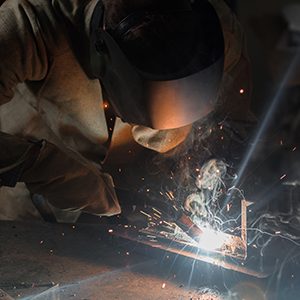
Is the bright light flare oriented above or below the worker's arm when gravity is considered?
below

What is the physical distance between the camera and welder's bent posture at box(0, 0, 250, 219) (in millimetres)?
1681

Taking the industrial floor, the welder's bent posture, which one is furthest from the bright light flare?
the welder's bent posture

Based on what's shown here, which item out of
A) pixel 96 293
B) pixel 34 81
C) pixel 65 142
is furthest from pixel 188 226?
pixel 34 81

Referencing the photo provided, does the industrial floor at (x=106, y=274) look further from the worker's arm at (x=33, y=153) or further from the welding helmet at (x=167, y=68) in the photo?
the welding helmet at (x=167, y=68)

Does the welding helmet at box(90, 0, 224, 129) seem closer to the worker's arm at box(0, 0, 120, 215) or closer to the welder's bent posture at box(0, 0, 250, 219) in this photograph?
the welder's bent posture at box(0, 0, 250, 219)

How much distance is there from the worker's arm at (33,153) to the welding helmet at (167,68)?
0.23 meters

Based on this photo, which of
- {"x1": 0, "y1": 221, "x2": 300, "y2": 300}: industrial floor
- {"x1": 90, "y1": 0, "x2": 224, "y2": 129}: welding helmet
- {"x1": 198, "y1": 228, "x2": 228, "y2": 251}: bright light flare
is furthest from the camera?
{"x1": 198, "y1": 228, "x2": 228, "y2": 251}: bright light flare

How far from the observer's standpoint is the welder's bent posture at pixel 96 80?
5.51 ft

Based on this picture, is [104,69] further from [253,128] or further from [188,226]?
[253,128]

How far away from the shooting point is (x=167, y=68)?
5.47ft

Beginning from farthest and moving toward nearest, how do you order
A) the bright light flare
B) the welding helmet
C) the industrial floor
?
the bright light flare
the industrial floor
the welding helmet

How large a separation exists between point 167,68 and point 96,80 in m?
0.47

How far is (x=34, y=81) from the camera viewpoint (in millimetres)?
2041

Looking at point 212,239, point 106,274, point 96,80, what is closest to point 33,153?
point 96,80
